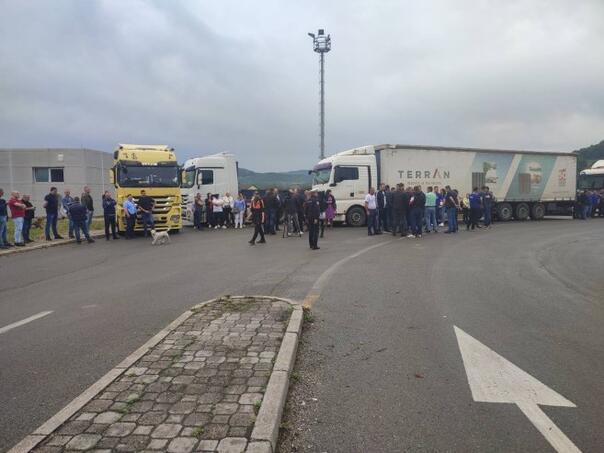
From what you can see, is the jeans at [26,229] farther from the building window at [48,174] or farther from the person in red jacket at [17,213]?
the building window at [48,174]

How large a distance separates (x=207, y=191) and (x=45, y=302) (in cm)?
1619

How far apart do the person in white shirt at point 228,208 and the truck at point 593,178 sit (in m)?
22.8

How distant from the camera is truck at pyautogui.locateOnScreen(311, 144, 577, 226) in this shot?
21641mm

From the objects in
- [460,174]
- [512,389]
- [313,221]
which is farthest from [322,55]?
[512,389]

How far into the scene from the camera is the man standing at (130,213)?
1809 cm

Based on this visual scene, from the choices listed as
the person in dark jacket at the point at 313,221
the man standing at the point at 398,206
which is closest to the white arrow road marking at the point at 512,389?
the person in dark jacket at the point at 313,221

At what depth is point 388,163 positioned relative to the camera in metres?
21.8

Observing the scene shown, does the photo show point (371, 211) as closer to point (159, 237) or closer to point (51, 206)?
point (159, 237)

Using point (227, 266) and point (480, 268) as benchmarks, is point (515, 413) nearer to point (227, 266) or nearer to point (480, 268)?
point (480, 268)

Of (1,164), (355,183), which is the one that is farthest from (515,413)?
(1,164)

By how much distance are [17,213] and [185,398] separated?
14.2 m

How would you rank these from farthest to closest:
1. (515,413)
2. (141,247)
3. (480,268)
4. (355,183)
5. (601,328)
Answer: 1. (355,183)
2. (141,247)
3. (480,268)
4. (601,328)
5. (515,413)

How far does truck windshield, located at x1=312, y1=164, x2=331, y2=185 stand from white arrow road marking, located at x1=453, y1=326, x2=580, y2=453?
17019 millimetres

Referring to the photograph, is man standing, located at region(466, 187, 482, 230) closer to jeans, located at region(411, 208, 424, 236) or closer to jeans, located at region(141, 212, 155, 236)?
jeans, located at region(411, 208, 424, 236)
